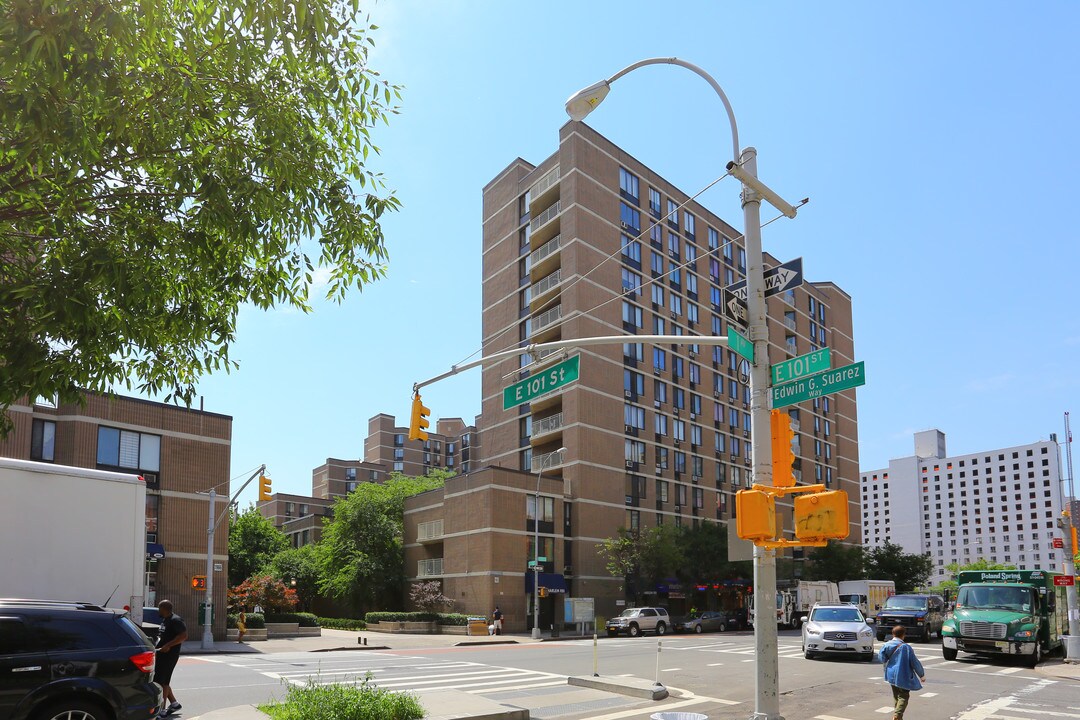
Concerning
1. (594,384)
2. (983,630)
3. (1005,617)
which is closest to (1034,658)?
(1005,617)

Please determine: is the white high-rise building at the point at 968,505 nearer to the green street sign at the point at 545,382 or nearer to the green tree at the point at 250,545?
the green tree at the point at 250,545

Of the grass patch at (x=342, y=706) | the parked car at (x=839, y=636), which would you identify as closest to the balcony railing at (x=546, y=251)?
the parked car at (x=839, y=636)

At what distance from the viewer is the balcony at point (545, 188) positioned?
209ft

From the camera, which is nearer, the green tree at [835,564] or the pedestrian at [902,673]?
the pedestrian at [902,673]

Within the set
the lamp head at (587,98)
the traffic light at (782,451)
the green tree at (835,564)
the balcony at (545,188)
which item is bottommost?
the green tree at (835,564)

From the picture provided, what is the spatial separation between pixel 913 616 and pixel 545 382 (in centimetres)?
2605

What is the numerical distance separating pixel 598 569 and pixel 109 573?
46701 mm

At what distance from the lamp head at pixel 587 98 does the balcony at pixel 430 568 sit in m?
49.2

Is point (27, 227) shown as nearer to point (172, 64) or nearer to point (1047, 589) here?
point (172, 64)

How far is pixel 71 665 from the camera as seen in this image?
9.00 metres

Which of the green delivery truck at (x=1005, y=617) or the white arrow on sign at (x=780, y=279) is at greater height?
the white arrow on sign at (x=780, y=279)

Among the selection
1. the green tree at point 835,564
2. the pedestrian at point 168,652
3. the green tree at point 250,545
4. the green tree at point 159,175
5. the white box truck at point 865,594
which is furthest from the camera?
the green tree at point 835,564

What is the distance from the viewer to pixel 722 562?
200 feet

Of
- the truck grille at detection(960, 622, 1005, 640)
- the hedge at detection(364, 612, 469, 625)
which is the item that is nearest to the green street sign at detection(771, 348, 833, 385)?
the truck grille at detection(960, 622, 1005, 640)
